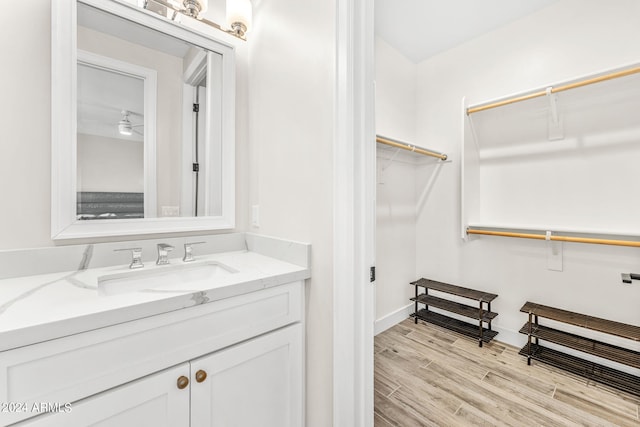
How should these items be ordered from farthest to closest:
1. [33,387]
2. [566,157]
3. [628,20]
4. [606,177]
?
[566,157] < [606,177] < [628,20] < [33,387]

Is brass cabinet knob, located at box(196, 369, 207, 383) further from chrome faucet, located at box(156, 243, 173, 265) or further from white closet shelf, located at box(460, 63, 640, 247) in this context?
white closet shelf, located at box(460, 63, 640, 247)

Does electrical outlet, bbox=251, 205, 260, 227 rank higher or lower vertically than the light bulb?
lower

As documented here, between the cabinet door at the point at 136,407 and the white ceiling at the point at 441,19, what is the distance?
2.43 meters

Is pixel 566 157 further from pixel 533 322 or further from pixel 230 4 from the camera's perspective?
pixel 230 4

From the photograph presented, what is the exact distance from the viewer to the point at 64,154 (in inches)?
41.1

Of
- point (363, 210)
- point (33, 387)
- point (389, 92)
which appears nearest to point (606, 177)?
point (389, 92)

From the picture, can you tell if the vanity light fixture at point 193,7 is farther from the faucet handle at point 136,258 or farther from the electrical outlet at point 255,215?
the faucet handle at point 136,258

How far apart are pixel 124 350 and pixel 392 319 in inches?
85.5

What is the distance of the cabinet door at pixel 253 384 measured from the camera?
850mm

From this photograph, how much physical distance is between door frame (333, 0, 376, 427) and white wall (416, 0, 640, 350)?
1.79 meters

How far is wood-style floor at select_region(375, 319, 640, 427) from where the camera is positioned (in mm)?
1398

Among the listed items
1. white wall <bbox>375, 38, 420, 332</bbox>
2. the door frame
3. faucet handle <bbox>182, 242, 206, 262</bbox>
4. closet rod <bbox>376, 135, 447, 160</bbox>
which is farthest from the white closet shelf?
faucet handle <bbox>182, 242, 206, 262</bbox>

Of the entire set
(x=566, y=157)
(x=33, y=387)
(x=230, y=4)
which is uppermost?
(x=230, y=4)

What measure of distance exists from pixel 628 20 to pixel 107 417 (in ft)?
10.4
